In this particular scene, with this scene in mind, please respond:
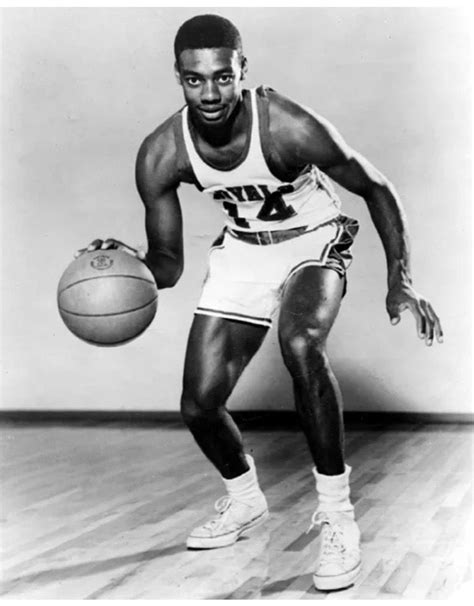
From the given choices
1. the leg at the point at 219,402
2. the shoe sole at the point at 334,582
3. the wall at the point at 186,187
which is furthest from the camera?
the wall at the point at 186,187

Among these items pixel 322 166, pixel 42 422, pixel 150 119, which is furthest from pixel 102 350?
pixel 322 166

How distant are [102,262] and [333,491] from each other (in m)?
1.01

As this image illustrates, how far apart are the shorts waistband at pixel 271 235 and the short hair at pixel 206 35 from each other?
0.60 meters

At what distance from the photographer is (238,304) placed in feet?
9.96

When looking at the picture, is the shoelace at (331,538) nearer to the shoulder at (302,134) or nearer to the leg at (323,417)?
the leg at (323,417)

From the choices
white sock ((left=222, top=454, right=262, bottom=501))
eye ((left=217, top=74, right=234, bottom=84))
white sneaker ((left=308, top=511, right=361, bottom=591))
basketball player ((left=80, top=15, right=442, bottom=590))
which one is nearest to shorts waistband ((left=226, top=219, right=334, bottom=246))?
basketball player ((left=80, top=15, right=442, bottom=590))

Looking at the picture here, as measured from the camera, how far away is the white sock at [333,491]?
2730mm

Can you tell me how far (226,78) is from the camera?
2.81 meters

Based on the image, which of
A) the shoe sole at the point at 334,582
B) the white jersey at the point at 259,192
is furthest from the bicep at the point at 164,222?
the shoe sole at the point at 334,582

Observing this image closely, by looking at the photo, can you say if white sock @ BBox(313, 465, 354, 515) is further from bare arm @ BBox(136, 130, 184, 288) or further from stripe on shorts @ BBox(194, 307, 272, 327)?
bare arm @ BBox(136, 130, 184, 288)

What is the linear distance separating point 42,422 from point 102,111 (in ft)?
6.74

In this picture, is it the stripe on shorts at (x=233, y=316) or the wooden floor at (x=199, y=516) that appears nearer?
the wooden floor at (x=199, y=516)

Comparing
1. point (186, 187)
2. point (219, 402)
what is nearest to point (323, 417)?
point (219, 402)

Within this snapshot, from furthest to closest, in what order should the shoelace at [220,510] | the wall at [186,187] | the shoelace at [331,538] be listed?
the wall at [186,187] < the shoelace at [220,510] < the shoelace at [331,538]
